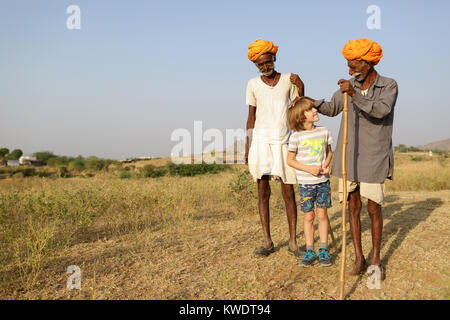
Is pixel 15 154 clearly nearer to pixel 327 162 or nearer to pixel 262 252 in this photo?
pixel 262 252

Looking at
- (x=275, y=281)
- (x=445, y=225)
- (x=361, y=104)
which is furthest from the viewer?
(x=445, y=225)

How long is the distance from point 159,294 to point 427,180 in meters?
10.6

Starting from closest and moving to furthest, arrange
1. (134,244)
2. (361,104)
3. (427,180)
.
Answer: (361,104)
(134,244)
(427,180)

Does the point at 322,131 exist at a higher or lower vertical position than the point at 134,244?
higher

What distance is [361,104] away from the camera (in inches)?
112

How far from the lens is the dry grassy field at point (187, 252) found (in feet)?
9.46

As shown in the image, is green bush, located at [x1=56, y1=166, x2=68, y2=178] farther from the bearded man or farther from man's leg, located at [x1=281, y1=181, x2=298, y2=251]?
the bearded man

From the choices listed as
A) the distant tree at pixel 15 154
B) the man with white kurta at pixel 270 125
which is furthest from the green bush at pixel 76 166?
the man with white kurta at pixel 270 125

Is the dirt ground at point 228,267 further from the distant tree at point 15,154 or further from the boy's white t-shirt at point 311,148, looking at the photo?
the distant tree at point 15,154

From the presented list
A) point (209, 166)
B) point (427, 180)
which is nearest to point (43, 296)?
point (427, 180)

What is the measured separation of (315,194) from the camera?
11.3ft

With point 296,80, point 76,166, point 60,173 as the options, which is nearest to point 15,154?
point 76,166

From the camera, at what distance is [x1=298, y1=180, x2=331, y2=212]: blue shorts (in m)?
3.38
